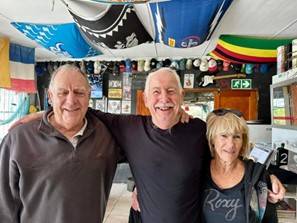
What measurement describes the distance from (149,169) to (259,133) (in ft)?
11.8

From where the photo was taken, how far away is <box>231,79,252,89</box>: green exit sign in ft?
17.7

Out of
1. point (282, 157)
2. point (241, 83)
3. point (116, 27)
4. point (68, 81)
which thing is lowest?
point (282, 157)

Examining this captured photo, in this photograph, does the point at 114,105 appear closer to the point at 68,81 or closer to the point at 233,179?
the point at 68,81

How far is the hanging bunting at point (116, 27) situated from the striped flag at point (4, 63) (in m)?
1.62

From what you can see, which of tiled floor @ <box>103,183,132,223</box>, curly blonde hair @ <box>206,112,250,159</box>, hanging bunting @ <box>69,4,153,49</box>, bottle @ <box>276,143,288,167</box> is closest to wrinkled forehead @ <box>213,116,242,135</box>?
curly blonde hair @ <box>206,112,250,159</box>

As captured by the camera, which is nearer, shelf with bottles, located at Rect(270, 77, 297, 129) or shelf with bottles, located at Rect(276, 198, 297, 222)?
shelf with bottles, located at Rect(276, 198, 297, 222)

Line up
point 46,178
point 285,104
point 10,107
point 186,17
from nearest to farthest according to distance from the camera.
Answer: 1. point 46,178
2. point 186,17
3. point 285,104
4. point 10,107

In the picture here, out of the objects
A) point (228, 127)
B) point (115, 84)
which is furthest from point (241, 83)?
point (228, 127)

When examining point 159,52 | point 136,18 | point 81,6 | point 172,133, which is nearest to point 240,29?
point 136,18

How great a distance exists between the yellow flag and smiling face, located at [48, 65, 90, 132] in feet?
10.1

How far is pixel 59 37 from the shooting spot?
3.80m

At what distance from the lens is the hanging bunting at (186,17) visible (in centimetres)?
264

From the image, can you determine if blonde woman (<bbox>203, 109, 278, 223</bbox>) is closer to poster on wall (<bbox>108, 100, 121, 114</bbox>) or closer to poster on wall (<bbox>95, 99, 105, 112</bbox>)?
poster on wall (<bbox>108, 100, 121, 114</bbox>)

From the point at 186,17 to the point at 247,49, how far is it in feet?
6.15
